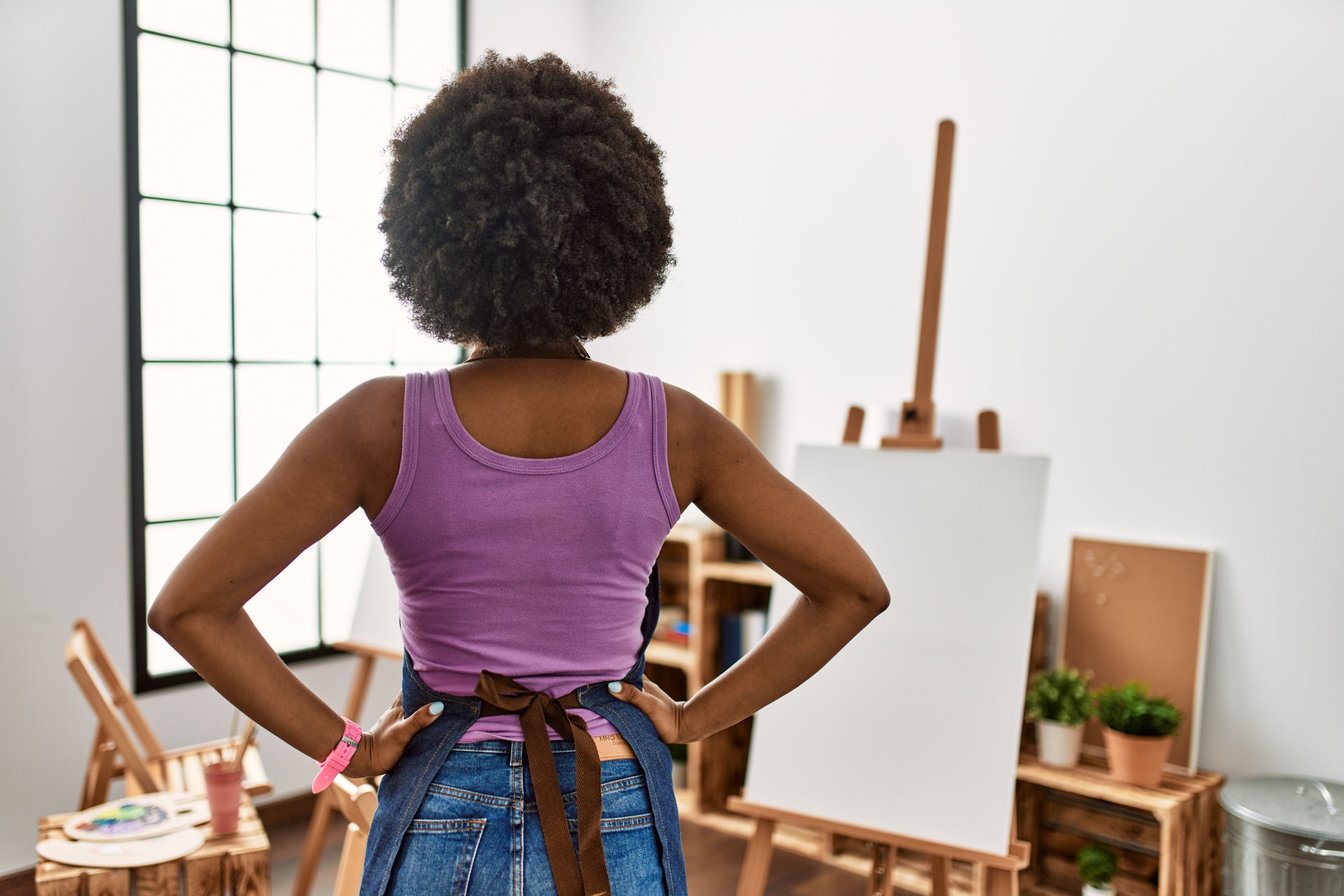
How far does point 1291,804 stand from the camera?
7.66 ft

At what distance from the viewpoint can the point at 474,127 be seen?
1.01 m

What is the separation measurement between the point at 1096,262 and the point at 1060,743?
129 cm

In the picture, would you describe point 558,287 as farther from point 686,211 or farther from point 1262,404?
point 686,211

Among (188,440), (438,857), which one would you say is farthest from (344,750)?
(188,440)

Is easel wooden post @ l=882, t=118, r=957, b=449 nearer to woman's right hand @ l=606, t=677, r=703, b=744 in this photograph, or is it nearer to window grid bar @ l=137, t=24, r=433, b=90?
woman's right hand @ l=606, t=677, r=703, b=744

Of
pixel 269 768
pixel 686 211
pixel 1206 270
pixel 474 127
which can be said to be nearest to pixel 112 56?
pixel 686 211

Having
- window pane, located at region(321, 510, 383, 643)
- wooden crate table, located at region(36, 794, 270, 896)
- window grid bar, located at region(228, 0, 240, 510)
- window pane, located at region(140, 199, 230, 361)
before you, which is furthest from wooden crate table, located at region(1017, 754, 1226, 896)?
window pane, located at region(140, 199, 230, 361)

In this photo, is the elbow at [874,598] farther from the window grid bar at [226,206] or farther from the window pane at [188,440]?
the window grid bar at [226,206]

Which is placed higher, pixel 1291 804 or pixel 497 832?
pixel 497 832

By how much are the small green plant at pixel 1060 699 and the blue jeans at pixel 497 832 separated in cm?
197

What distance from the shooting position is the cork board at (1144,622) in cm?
268

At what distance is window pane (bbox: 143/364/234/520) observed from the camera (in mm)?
3229

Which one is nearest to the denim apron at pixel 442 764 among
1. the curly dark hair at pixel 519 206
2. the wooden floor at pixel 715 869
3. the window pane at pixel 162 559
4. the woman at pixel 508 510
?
the woman at pixel 508 510

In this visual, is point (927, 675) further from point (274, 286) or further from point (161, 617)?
point (274, 286)
